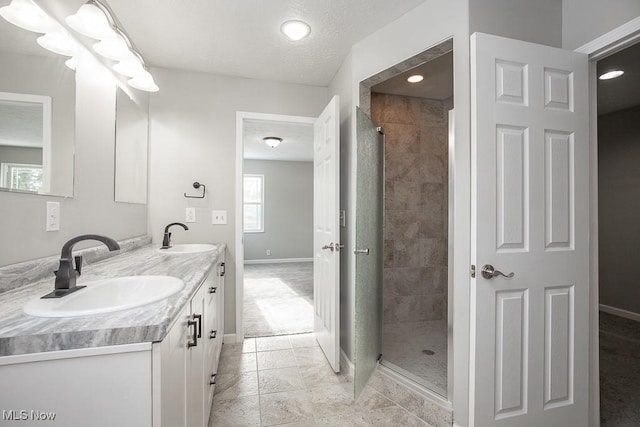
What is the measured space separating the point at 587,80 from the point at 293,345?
2.80m

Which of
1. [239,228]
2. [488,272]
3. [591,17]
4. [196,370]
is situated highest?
[591,17]

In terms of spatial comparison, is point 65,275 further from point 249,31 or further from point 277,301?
point 277,301

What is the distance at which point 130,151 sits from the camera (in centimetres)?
211

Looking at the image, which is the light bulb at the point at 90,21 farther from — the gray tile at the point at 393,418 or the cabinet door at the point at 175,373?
the gray tile at the point at 393,418

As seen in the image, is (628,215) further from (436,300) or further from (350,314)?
(350,314)

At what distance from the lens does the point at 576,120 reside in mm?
1491

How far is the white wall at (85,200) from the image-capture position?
110cm

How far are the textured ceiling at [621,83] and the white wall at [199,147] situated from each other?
2.96 m

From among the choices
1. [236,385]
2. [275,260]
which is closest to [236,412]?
[236,385]

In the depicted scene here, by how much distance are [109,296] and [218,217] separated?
1555 millimetres

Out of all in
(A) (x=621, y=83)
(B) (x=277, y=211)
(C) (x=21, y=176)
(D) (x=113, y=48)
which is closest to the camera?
(C) (x=21, y=176)

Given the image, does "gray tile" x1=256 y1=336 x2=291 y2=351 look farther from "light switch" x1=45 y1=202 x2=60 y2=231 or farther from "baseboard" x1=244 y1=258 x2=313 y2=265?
"baseboard" x1=244 y1=258 x2=313 y2=265

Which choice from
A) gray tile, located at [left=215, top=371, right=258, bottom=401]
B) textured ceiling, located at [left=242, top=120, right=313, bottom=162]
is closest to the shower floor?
gray tile, located at [left=215, top=371, right=258, bottom=401]

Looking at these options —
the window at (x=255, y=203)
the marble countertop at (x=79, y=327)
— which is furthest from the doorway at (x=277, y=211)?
the marble countertop at (x=79, y=327)
